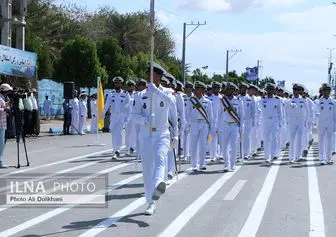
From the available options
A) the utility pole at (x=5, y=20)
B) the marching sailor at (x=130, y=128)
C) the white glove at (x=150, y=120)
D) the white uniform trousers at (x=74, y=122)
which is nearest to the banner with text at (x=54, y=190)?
the white glove at (x=150, y=120)

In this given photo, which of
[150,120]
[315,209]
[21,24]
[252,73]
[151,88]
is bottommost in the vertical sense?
[315,209]

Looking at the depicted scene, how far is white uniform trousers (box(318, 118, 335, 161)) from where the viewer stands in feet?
59.7

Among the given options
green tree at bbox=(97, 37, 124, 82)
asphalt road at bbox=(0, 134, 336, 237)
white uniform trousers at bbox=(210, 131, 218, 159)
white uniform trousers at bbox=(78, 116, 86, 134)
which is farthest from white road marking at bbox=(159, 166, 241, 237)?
green tree at bbox=(97, 37, 124, 82)

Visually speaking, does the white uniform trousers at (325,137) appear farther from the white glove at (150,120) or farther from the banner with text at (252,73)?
the banner with text at (252,73)

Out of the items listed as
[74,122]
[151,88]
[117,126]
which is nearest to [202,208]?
[151,88]

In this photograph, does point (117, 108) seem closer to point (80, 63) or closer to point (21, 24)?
point (21, 24)

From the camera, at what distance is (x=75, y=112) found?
3219 centimetres

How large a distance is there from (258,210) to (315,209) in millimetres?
987

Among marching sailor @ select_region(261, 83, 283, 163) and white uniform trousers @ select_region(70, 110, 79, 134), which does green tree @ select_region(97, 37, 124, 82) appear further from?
marching sailor @ select_region(261, 83, 283, 163)

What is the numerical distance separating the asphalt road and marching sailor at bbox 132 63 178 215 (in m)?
0.58

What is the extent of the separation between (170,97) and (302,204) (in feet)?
9.97

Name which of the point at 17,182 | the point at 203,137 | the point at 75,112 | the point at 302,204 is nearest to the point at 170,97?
the point at 302,204

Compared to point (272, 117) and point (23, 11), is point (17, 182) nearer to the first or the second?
point (272, 117)

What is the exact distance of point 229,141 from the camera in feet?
51.3
